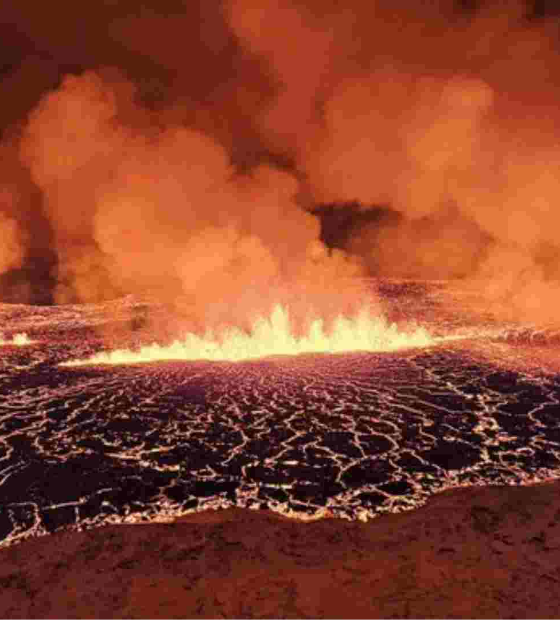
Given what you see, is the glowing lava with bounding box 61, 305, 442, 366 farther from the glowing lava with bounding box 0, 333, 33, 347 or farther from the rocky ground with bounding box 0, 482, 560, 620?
the rocky ground with bounding box 0, 482, 560, 620

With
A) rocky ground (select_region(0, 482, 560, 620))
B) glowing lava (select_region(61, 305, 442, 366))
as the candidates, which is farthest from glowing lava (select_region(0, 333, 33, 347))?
rocky ground (select_region(0, 482, 560, 620))

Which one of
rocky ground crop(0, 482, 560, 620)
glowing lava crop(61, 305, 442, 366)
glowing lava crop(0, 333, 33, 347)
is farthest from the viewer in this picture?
glowing lava crop(0, 333, 33, 347)

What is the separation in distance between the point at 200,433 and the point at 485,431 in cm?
565

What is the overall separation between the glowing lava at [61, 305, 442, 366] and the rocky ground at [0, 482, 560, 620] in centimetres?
1684

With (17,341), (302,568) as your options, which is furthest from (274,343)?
(302,568)

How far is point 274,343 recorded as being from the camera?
2836 centimetres

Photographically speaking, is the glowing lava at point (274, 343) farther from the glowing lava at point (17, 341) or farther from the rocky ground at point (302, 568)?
the rocky ground at point (302, 568)

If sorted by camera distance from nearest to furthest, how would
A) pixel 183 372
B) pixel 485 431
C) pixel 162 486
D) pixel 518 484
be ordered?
pixel 518 484
pixel 162 486
pixel 485 431
pixel 183 372

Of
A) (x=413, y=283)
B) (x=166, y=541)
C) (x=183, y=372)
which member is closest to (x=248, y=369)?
(x=183, y=372)

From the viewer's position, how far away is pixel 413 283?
7400cm

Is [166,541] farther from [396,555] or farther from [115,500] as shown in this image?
[396,555]

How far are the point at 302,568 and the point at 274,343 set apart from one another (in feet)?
76.3

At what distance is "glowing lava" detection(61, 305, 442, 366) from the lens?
24469 mm

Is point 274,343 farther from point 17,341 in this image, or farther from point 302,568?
point 302,568
